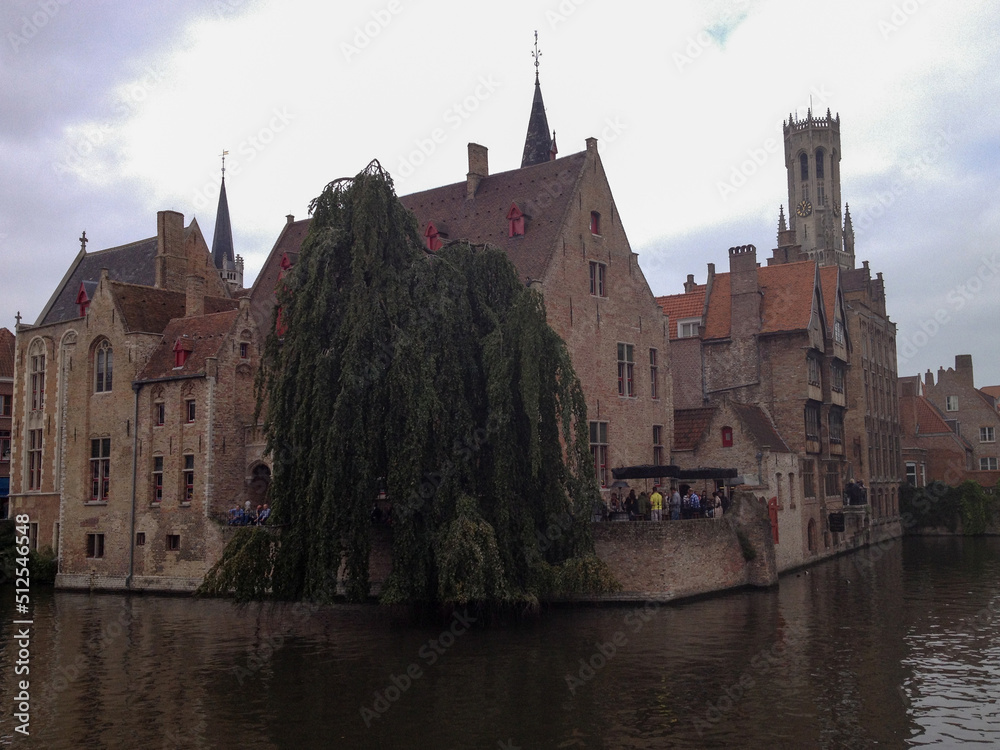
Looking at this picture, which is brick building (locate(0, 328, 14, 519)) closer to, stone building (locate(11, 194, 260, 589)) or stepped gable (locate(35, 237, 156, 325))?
stepped gable (locate(35, 237, 156, 325))

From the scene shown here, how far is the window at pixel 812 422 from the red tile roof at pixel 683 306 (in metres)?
6.03

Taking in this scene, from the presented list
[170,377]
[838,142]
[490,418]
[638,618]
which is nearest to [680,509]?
[638,618]

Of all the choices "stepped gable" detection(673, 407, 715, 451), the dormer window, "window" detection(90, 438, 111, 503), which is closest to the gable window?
"stepped gable" detection(673, 407, 715, 451)

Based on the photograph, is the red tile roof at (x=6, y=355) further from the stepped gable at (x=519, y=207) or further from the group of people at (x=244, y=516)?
the stepped gable at (x=519, y=207)

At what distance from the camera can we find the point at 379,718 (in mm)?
15023

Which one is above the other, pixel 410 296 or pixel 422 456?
pixel 410 296

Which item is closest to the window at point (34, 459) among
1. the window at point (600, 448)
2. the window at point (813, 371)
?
the window at point (600, 448)

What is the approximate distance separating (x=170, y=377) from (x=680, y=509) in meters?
17.6

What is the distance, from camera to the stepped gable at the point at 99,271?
42094 millimetres

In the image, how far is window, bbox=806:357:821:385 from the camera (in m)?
38.8

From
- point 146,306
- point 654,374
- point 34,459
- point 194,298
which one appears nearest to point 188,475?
point 194,298

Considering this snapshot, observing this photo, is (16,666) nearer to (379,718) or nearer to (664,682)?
(379,718)

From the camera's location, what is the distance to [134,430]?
34.3 m

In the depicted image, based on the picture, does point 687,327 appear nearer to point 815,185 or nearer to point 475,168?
point 475,168
